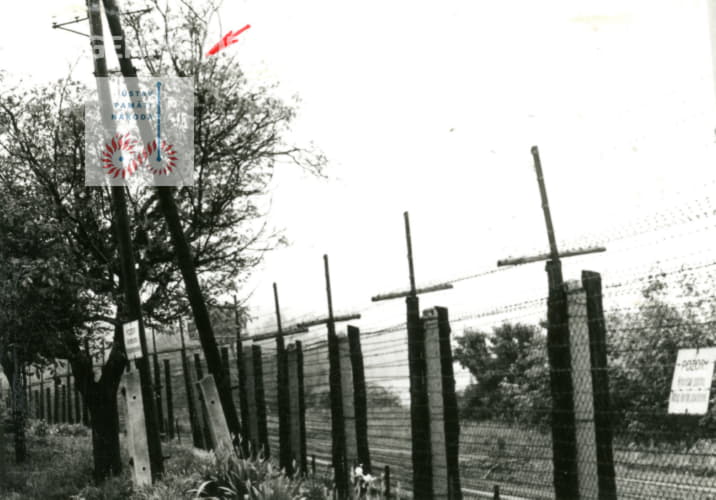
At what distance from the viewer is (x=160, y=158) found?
15883mm

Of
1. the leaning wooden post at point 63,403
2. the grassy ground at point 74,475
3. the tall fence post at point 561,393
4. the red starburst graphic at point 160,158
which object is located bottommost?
the leaning wooden post at point 63,403

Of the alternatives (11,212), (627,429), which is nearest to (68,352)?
(11,212)

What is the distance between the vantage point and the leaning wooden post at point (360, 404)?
10344 mm

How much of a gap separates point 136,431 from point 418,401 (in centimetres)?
535

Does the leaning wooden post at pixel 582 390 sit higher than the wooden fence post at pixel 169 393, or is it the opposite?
the leaning wooden post at pixel 582 390

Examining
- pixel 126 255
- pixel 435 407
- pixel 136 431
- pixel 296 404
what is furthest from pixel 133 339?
pixel 435 407

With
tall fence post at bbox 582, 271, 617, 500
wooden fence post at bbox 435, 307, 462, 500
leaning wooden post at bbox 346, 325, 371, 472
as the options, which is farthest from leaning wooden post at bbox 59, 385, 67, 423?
tall fence post at bbox 582, 271, 617, 500

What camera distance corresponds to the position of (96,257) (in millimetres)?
17391

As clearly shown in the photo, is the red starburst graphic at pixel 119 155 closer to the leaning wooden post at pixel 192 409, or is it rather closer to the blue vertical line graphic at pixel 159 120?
the blue vertical line graphic at pixel 159 120

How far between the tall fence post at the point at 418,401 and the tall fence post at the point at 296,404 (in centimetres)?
443

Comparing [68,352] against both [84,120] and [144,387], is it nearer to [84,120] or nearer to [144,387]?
[144,387]

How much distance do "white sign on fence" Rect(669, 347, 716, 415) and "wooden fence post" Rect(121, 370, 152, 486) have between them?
8.80 meters

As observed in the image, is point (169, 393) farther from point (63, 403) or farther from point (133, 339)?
point (63, 403)

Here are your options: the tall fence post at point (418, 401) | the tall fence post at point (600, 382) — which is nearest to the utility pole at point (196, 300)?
the tall fence post at point (418, 401)
